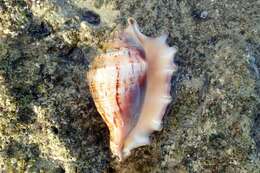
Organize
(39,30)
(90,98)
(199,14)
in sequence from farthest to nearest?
(199,14) → (39,30) → (90,98)

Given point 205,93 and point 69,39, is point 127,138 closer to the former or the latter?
point 205,93

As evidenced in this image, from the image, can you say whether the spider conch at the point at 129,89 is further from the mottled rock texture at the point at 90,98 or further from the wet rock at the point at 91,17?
the wet rock at the point at 91,17

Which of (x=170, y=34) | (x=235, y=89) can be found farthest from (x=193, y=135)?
(x=170, y=34)

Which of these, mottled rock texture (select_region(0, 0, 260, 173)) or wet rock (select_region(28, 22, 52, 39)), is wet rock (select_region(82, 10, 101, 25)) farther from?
wet rock (select_region(28, 22, 52, 39))

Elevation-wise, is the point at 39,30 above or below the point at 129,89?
above

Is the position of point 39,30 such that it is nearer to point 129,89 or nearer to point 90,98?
point 90,98

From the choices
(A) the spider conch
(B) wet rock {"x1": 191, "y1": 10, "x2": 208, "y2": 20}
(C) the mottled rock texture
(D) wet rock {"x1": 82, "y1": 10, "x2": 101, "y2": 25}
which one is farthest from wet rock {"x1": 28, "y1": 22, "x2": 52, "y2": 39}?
(B) wet rock {"x1": 191, "y1": 10, "x2": 208, "y2": 20}

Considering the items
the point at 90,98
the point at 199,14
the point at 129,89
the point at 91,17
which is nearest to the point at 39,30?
the point at 91,17
